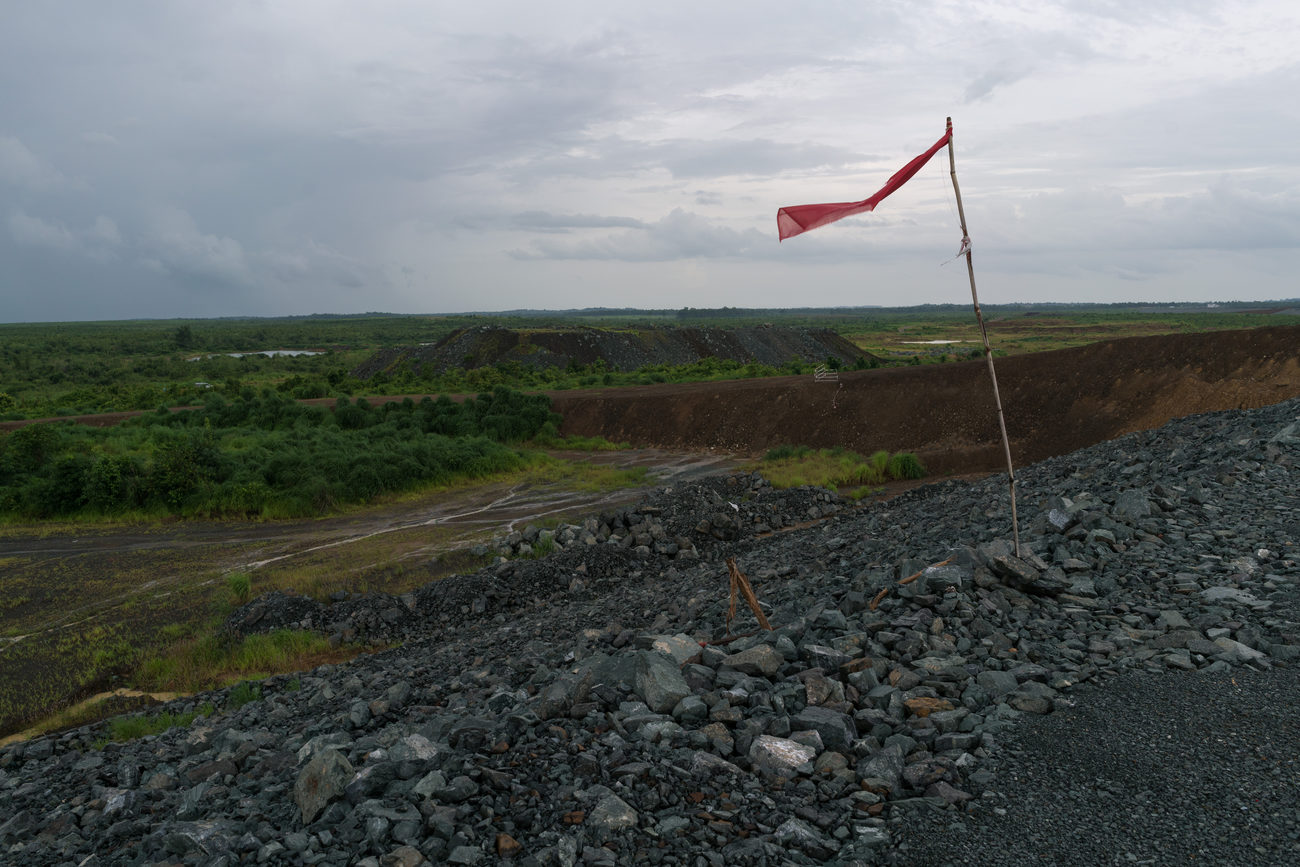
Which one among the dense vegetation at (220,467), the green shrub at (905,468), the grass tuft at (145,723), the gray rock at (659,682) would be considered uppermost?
the gray rock at (659,682)

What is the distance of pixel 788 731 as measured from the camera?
449 centimetres

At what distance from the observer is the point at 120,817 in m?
5.09

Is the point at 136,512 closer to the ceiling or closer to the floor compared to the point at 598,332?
closer to the floor

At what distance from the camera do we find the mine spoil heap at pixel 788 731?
377cm

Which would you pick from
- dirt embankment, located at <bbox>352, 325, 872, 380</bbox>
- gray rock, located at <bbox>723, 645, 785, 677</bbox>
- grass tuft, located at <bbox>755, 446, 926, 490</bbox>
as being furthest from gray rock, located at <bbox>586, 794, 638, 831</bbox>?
dirt embankment, located at <bbox>352, 325, 872, 380</bbox>

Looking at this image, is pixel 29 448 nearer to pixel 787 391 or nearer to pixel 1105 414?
pixel 787 391

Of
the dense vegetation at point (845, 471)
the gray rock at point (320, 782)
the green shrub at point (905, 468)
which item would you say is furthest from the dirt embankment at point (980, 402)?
the gray rock at point (320, 782)

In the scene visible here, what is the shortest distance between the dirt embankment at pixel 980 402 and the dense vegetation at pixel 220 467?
→ 27.0ft

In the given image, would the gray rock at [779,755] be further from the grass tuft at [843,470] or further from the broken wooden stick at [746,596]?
the grass tuft at [843,470]

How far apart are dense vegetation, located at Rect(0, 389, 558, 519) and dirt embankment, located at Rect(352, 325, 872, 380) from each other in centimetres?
3188

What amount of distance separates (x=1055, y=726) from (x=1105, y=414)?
915 inches

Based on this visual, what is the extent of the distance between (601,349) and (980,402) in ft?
126

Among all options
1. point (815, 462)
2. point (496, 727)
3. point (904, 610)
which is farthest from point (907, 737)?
point (815, 462)

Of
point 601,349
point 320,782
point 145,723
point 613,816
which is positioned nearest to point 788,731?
point 613,816
